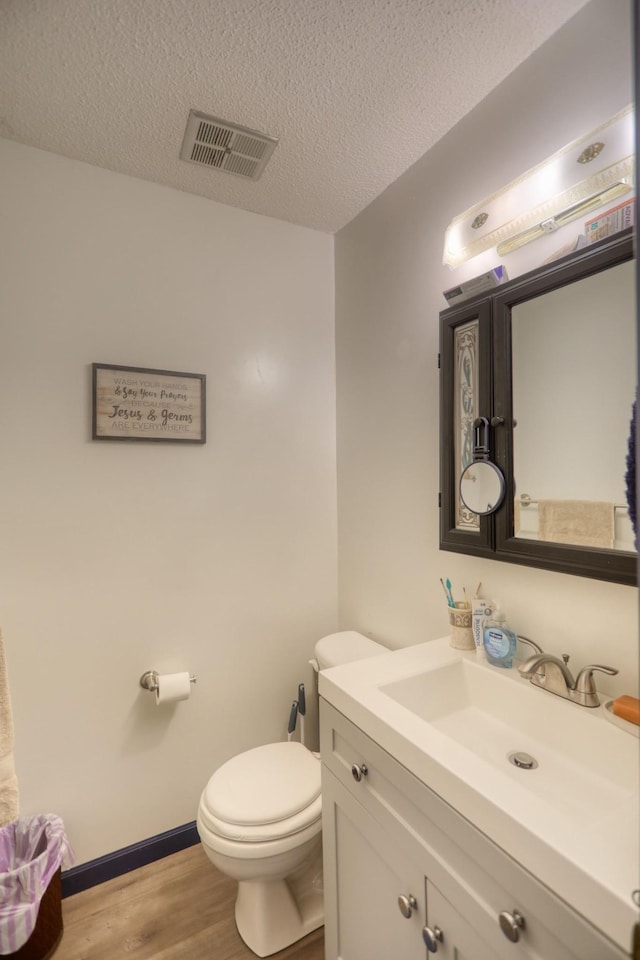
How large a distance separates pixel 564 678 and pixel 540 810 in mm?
387

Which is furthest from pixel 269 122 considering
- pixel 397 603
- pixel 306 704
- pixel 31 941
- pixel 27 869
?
pixel 31 941

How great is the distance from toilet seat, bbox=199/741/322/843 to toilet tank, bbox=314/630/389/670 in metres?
0.33

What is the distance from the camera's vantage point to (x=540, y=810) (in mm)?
697

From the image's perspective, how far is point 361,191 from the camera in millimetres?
1801

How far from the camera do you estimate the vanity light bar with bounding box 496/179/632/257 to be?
1.02 metres

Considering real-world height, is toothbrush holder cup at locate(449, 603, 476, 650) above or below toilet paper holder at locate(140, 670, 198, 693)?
above

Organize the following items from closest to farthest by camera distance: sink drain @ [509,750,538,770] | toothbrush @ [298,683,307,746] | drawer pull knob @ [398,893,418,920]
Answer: drawer pull knob @ [398,893,418,920]
sink drain @ [509,750,538,770]
toothbrush @ [298,683,307,746]

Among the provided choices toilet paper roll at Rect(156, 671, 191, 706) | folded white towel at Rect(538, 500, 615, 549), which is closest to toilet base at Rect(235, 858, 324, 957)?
toilet paper roll at Rect(156, 671, 191, 706)

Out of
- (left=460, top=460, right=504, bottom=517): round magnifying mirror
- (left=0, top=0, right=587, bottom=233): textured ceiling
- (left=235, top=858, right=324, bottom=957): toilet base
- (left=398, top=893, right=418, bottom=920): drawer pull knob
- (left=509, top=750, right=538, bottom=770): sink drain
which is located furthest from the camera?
(left=235, top=858, right=324, bottom=957): toilet base

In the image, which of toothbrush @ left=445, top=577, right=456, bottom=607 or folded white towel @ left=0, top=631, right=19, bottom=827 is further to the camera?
toothbrush @ left=445, top=577, right=456, bottom=607

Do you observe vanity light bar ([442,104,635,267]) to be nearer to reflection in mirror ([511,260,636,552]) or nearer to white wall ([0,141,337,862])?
reflection in mirror ([511,260,636,552])

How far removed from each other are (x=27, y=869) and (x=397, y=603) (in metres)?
1.39

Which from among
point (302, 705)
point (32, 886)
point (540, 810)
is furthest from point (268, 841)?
point (540, 810)

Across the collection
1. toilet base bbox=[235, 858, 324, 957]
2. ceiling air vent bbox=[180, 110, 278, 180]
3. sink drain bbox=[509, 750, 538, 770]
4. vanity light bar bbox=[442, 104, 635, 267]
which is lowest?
toilet base bbox=[235, 858, 324, 957]
